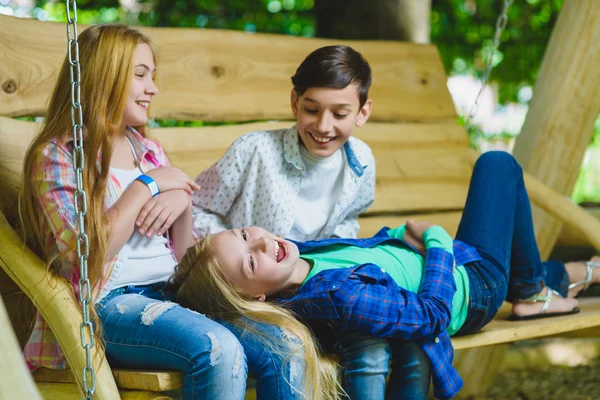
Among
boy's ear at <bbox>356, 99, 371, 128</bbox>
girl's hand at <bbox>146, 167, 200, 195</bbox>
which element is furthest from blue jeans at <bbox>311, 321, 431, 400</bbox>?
boy's ear at <bbox>356, 99, 371, 128</bbox>

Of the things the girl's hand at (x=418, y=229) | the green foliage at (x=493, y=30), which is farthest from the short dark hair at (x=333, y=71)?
the green foliage at (x=493, y=30)

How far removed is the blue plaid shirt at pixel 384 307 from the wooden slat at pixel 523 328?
0.16m

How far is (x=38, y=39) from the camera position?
2.87 meters

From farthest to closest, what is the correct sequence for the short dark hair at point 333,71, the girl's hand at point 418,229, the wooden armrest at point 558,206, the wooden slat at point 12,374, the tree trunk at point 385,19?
1. the tree trunk at point 385,19
2. the wooden armrest at point 558,206
3. the girl's hand at point 418,229
4. the short dark hair at point 333,71
5. the wooden slat at point 12,374

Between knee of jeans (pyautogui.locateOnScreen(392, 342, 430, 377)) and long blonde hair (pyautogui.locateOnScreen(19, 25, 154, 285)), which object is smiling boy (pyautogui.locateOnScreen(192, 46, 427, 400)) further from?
knee of jeans (pyautogui.locateOnScreen(392, 342, 430, 377))

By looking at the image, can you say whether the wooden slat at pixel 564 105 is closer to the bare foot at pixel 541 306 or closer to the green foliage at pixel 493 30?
the bare foot at pixel 541 306

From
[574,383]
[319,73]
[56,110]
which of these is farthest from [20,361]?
[574,383]

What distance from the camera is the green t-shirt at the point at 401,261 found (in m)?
2.45

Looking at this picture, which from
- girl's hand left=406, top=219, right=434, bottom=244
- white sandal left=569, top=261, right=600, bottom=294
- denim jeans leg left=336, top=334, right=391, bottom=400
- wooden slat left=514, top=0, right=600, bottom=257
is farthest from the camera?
wooden slat left=514, top=0, right=600, bottom=257

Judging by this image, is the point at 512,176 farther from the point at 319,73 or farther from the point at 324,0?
the point at 324,0

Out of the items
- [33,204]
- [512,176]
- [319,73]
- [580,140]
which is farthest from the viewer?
[580,140]

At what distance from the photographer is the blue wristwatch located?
229 cm

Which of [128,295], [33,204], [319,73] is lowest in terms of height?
[128,295]

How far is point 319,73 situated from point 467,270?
0.76m
